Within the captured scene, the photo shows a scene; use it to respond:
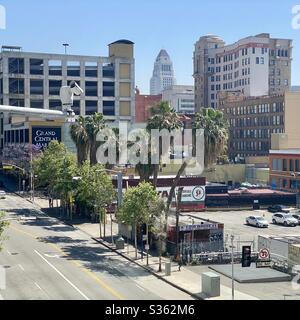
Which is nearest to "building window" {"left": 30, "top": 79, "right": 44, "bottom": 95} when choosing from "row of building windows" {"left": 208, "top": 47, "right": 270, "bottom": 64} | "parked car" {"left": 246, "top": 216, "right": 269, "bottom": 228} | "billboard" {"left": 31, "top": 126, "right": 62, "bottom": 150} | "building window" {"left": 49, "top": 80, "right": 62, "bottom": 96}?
"building window" {"left": 49, "top": 80, "right": 62, "bottom": 96}

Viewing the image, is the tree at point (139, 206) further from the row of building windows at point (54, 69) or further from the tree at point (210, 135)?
the row of building windows at point (54, 69)

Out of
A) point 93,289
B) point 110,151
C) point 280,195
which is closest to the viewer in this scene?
point 93,289

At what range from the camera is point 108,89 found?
132 m

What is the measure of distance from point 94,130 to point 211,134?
20763 millimetres

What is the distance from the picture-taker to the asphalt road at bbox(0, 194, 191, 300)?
33.0 m

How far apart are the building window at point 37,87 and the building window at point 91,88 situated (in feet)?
33.0

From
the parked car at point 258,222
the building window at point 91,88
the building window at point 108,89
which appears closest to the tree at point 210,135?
the parked car at point 258,222

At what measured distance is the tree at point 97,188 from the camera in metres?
51.5

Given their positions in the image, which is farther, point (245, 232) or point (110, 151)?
point (110, 151)
